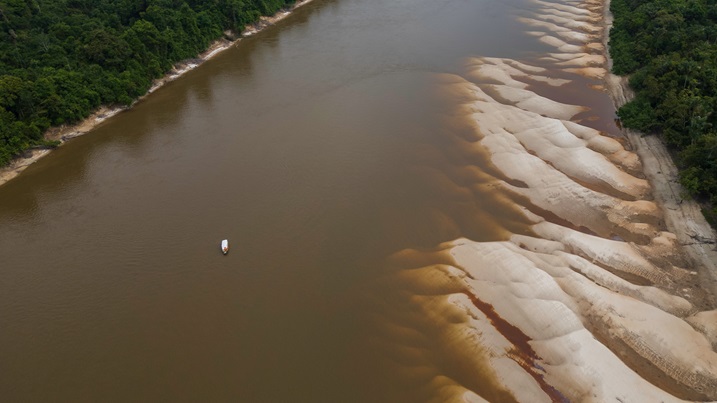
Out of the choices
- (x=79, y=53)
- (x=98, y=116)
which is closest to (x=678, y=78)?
(x=98, y=116)

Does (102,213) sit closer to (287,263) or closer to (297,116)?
(287,263)

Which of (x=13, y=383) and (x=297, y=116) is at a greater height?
(x=297, y=116)

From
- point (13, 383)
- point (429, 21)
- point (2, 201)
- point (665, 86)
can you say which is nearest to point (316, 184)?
point (13, 383)

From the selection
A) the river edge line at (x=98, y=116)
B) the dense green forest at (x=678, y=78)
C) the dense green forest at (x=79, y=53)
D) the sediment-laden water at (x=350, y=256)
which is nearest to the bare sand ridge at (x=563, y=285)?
the sediment-laden water at (x=350, y=256)

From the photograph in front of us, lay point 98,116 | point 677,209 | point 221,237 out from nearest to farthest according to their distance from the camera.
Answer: point 221,237
point 677,209
point 98,116

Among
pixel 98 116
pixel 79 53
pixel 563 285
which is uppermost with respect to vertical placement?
pixel 79 53

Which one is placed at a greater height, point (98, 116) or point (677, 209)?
point (98, 116)

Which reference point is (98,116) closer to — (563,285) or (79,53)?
(79,53)
